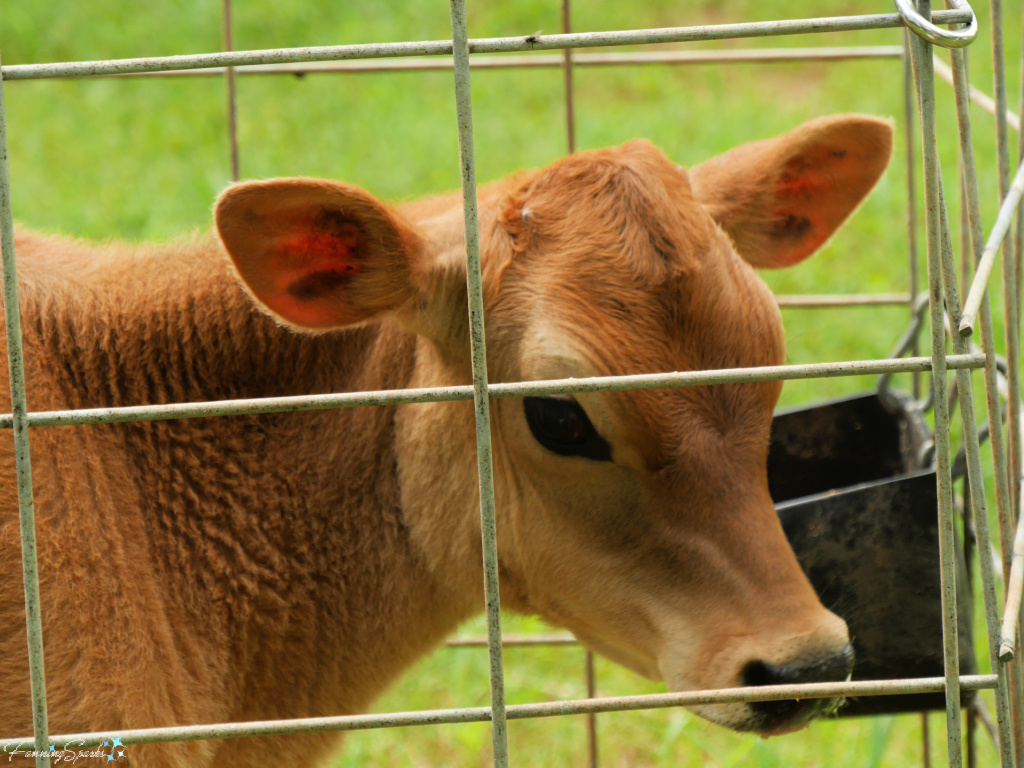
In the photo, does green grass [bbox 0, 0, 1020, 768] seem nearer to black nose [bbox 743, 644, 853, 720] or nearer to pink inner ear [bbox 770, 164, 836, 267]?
pink inner ear [bbox 770, 164, 836, 267]

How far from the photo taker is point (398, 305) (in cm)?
257

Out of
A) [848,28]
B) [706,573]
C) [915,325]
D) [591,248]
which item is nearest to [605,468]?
[706,573]

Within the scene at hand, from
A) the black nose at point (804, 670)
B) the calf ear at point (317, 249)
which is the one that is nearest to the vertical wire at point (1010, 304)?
the black nose at point (804, 670)

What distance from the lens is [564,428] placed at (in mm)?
2516

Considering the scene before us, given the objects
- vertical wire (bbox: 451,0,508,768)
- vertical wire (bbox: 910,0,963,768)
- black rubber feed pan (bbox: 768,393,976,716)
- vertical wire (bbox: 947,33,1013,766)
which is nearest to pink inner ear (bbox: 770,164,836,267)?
black rubber feed pan (bbox: 768,393,976,716)

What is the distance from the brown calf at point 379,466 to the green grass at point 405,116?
2.30m

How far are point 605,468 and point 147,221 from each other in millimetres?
5640

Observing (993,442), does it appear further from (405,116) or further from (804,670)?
(405,116)

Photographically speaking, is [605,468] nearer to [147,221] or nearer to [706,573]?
[706,573]

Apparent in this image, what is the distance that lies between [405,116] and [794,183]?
19.6ft

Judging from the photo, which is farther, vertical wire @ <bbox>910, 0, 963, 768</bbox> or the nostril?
the nostril

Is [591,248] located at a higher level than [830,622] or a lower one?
higher

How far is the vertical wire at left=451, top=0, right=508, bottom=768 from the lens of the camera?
1765 mm

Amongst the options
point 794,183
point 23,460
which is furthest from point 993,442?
point 23,460
